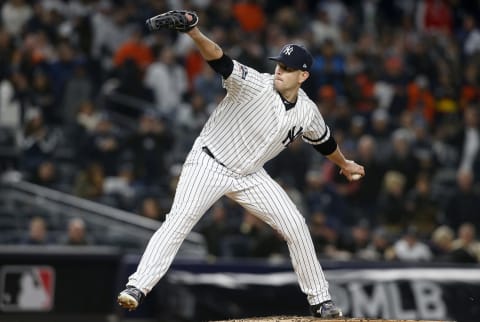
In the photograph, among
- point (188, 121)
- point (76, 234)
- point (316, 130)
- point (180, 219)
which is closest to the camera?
point (180, 219)

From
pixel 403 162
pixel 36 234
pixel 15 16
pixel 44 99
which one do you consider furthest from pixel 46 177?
pixel 403 162

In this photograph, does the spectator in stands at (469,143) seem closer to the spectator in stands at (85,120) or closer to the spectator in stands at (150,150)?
the spectator in stands at (150,150)

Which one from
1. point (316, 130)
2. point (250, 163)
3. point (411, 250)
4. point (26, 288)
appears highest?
point (316, 130)

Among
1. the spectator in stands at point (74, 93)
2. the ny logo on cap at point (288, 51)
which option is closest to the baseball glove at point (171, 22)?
the ny logo on cap at point (288, 51)

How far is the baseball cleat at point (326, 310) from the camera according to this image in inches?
300

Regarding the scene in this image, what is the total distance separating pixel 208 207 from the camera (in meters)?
7.46

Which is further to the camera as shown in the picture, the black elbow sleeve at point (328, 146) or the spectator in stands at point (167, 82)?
the spectator in stands at point (167, 82)

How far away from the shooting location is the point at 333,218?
48.9 feet

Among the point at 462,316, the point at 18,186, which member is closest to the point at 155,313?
the point at 18,186

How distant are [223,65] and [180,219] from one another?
1.10 metres

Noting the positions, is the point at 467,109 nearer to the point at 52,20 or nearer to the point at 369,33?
the point at 369,33

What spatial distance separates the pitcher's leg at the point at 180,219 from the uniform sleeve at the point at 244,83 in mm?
535

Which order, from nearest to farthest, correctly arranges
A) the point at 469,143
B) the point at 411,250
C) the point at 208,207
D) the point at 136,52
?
the point at 208,207 → the point at 411,250 → the point at 469,143 → the point at 136,52

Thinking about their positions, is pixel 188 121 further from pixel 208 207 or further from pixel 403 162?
pixel 208 207
